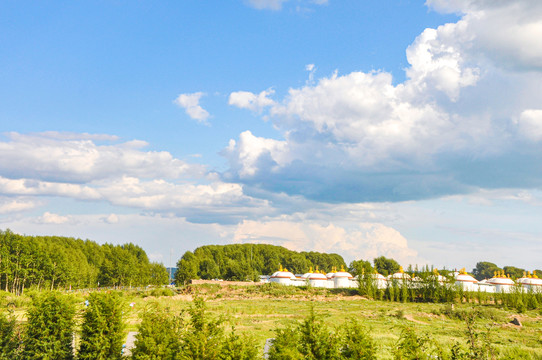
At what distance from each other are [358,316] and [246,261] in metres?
90.9

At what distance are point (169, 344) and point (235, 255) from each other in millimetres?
123566

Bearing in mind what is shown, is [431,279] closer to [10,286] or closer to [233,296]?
[233,296]

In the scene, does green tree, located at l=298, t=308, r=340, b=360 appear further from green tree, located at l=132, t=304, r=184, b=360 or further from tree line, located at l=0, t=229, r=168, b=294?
tree line, located at l=0, t=229, r=168, b=294

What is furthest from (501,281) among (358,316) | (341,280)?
(358,316)

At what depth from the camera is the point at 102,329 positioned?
658 inches

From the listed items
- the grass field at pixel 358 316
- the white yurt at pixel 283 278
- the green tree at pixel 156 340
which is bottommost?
the grass field at pixel 358 316

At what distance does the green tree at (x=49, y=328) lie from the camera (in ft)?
55.4

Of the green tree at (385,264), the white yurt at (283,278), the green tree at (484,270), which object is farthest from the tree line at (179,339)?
the green tree at (484,270)

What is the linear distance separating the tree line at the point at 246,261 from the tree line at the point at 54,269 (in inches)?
401

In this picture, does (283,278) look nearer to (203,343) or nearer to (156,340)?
(156,340)

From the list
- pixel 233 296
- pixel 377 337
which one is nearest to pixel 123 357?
pixel 377 337

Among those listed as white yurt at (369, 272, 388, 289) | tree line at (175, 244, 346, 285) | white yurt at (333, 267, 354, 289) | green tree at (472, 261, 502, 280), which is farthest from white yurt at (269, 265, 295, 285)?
green tree at (472, 261, 502, 280)

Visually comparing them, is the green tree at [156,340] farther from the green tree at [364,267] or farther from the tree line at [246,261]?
the tree line at [246,261]

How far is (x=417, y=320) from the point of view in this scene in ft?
142
